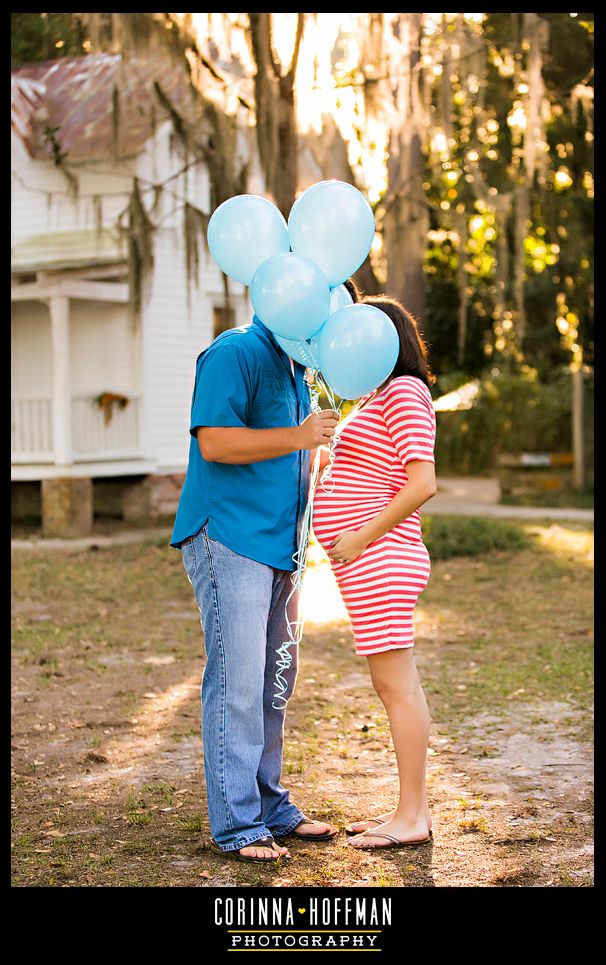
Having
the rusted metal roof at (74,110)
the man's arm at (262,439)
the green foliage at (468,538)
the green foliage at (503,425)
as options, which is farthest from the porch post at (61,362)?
the man's arm at (262,439)

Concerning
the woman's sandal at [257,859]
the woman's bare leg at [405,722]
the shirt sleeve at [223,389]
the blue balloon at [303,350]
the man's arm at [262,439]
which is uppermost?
the blue balloon at [303,350]

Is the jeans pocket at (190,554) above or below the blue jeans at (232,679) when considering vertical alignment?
above

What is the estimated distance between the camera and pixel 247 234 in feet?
10.9

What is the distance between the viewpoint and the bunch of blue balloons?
3105 millimetres

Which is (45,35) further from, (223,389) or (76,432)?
(223,389)

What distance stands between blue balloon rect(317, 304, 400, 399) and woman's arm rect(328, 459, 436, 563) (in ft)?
0.98

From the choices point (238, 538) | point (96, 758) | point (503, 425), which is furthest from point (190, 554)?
point (503, 425)

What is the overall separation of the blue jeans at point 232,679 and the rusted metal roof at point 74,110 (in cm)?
999

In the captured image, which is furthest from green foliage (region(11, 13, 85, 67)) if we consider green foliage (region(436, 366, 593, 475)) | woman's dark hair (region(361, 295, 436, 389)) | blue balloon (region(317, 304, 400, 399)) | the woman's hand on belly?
green foliage (region(436, 366, 593, 475))

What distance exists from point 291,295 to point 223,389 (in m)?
0.33

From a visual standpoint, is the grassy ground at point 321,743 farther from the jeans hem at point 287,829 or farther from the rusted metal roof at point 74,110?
the rusted metal roof at point 74,110

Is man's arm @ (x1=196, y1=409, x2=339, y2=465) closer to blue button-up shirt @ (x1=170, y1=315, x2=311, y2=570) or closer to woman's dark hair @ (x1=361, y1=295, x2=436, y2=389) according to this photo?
blue button-up shirt @ (x1=170, y1=315, x2=311, y2=570)

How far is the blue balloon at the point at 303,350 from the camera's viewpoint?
329 cm

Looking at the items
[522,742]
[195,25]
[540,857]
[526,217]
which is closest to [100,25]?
[195,25]
